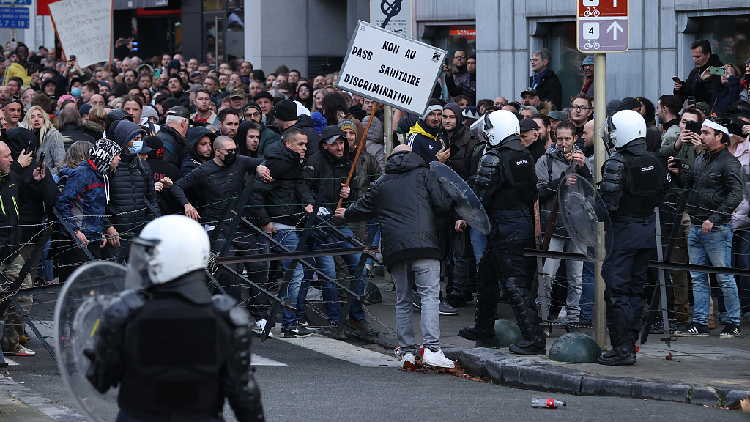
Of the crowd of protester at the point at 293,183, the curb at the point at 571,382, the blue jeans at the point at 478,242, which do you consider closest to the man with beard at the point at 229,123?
the crowd of protester at the point at 293,183

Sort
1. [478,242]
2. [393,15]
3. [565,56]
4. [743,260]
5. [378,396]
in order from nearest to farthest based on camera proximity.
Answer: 1. [378,396]
2. [743,260]
3. [478,242]
4. [393,15]
5. [565,56]

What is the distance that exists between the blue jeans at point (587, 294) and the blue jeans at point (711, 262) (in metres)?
0.95

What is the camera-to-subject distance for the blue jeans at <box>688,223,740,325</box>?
32.1 ft

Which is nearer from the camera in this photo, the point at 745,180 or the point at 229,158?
the point at 745,180

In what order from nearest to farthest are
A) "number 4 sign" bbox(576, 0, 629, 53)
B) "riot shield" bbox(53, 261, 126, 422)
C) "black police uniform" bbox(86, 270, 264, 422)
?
"black police uniform" bbox(86, 270, 264, 422) → "riot shield" bbox(53, 261, 126, 422) → "number 4 sign" bbox(576, 0, 629, 53)

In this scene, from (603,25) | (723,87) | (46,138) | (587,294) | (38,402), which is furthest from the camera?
(723,87)

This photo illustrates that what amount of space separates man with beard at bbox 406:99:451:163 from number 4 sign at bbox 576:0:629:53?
3113 mm

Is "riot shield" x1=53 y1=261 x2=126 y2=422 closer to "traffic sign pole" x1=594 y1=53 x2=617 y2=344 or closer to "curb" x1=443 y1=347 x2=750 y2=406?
"curb" x1=443 y1=347 x2=750 y2=406

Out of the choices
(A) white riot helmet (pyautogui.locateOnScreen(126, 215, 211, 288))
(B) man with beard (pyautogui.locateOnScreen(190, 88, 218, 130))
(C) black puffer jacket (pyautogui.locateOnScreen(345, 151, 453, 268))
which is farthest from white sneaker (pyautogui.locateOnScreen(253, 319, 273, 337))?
(A) white riot helmet (pyautogui.locateOnScreen(126, 215, 211, 288))

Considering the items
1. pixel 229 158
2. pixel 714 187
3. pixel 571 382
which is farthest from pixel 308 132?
pixel 571 382

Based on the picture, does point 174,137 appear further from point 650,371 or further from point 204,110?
point 650,371

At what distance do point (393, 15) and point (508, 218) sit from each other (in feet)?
12.5

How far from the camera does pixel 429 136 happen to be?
11.6 meters

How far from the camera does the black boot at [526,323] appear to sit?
28.8 feet
